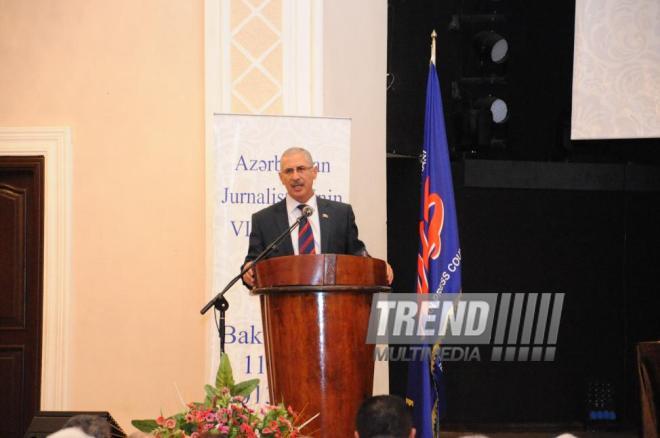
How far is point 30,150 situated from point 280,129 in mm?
1954

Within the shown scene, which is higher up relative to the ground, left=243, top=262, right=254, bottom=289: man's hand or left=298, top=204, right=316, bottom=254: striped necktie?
left=298, top=204, right=316, bottom=254: striped necktie

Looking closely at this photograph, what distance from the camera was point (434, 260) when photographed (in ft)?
18.2

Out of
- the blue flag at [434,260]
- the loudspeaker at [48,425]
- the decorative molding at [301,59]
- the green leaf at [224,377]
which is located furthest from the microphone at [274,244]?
the decorative molding at [301,59]

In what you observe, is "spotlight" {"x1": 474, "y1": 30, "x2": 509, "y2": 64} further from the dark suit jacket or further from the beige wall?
the dark suit jacket

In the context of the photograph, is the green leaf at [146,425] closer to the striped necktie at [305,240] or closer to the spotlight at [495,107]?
the striped necktie at [305,240]

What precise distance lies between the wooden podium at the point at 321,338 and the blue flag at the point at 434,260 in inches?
74.1

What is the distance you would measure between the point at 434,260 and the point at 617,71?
1646 mm

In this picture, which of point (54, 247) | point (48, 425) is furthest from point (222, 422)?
point (54, 247)

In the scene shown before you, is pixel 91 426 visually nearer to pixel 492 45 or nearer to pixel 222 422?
pixel 222 422

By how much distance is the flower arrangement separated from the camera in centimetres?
264

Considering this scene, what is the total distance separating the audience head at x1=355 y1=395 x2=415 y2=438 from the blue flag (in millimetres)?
2755

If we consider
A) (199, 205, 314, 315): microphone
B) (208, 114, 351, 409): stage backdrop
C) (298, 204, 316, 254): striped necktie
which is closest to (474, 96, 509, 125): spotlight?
Result: (208, 114, 351, 409): stage backdrop

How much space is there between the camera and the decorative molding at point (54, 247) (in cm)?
605

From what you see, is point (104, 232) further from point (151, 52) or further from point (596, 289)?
point (596, 289)
